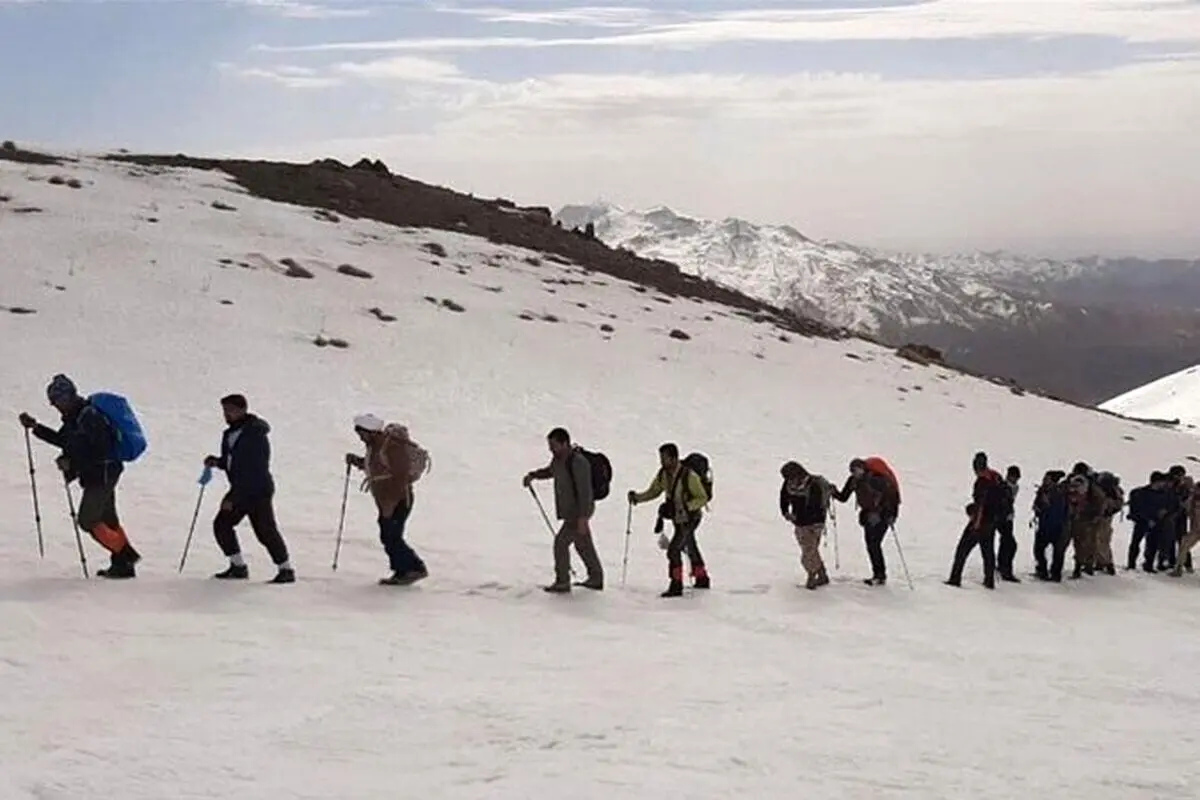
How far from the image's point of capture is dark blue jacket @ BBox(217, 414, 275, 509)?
11836mm

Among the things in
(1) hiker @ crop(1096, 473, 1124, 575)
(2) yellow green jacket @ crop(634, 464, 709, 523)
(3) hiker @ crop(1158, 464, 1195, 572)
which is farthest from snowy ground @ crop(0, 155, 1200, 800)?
(2) yellow green jacket @ crop(634, 464, 709, 523)

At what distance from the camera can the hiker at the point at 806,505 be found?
15.1m

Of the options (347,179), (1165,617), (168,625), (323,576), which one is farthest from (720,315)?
(168,625)

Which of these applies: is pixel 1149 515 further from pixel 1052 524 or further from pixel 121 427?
pixel 121 427

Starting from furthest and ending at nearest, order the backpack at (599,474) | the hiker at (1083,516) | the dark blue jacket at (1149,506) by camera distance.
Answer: the dark blue jacket at (1149,506)
the hiker at (1083,516)
the backpack at (599,474)

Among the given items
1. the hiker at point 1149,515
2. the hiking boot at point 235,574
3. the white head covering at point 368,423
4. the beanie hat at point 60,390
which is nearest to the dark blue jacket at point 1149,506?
the hiker at point 1149,515

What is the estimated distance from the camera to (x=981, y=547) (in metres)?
16.9

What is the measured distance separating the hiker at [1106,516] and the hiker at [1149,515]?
0.58 m

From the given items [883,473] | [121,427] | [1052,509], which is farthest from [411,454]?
[1052,509]

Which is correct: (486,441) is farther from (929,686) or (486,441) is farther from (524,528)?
(929,686)

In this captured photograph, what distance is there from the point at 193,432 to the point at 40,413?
2.22 metres

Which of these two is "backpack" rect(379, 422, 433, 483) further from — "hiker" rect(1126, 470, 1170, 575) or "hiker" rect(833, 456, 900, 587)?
"hiker" rect(1126, 470, 1170, 575)

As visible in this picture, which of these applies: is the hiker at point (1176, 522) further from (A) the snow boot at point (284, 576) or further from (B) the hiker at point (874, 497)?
(A) the snow boot at point (284, 576)

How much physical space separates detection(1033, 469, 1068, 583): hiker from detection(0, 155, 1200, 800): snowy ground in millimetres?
858
